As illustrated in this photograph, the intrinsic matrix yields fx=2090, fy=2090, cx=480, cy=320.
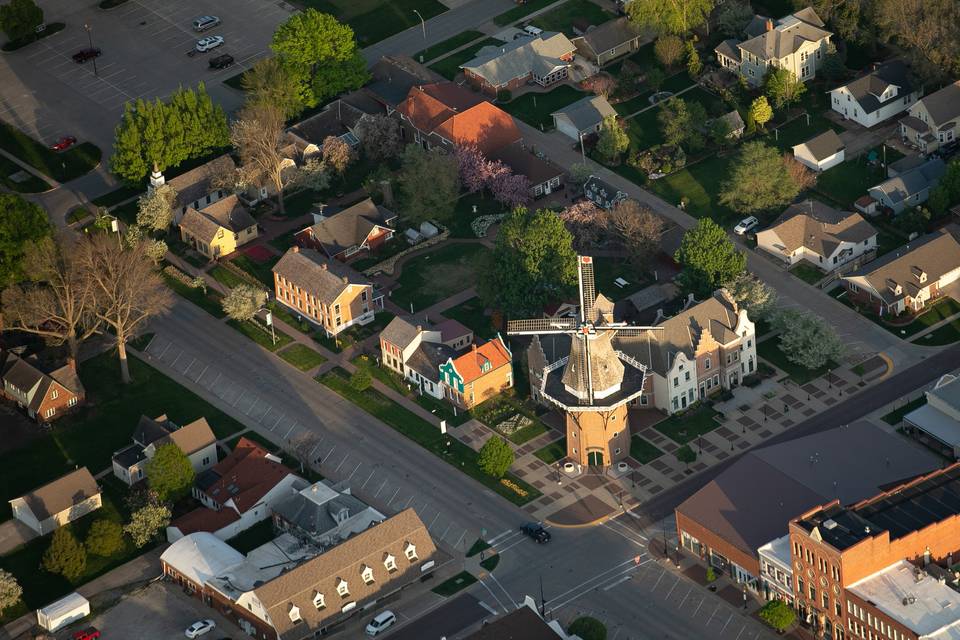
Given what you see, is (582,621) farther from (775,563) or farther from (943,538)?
(943,538)

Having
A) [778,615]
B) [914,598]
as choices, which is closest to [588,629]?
[778,615]

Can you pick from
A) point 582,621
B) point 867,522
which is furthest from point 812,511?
point 582,621

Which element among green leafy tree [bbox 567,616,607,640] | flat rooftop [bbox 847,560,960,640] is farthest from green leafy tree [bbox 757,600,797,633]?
green leafy tree [bbox 567,616,607,640]

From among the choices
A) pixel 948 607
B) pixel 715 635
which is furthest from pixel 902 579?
pixel 715 635

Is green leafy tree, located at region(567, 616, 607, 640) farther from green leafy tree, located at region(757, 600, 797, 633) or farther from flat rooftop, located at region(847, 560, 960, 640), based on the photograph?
flat rooftop, located at region(847, 560, 960, 640)

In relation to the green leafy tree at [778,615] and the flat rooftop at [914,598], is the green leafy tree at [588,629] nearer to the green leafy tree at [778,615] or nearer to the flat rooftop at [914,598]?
the green leafy tree at [778,615]
